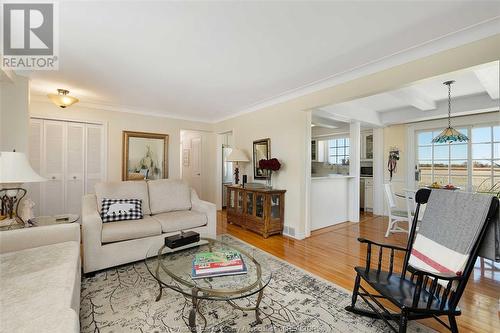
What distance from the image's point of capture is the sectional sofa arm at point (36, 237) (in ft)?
5.97

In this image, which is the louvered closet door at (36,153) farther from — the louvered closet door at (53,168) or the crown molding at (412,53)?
the crown molding at (412,53)

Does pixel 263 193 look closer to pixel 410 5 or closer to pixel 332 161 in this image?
pixel 410 5

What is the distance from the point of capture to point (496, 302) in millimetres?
2014

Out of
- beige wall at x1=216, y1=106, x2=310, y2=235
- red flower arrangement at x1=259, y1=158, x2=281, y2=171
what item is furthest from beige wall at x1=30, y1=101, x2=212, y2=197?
red flower arrangement at x1=259, y1=158, x2=281, y2=171

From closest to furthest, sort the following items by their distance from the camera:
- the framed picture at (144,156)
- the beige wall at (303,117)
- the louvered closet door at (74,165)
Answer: the beige wall at (303,117) → the louvered closet door at (74,165) → the framed picture at (144,156)

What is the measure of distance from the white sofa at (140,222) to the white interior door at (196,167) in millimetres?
2128

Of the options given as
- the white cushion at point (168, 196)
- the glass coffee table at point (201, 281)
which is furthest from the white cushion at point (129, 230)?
the glass coffee table at point (201, 281)

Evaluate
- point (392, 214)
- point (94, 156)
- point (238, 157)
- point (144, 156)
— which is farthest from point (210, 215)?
point (392, 214)

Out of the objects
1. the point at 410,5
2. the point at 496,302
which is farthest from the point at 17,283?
the point at 496,302

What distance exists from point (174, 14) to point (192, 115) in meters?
3.57

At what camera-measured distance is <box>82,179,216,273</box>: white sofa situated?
2416 mm

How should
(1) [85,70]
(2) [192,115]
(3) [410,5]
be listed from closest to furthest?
(3) [410,5]
(1) [85,70]
(2) [192,115]

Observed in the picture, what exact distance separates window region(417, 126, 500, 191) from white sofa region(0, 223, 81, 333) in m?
5.41

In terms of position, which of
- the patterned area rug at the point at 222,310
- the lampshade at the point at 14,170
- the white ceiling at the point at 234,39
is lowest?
the patterned area rug at the point at 222,310
